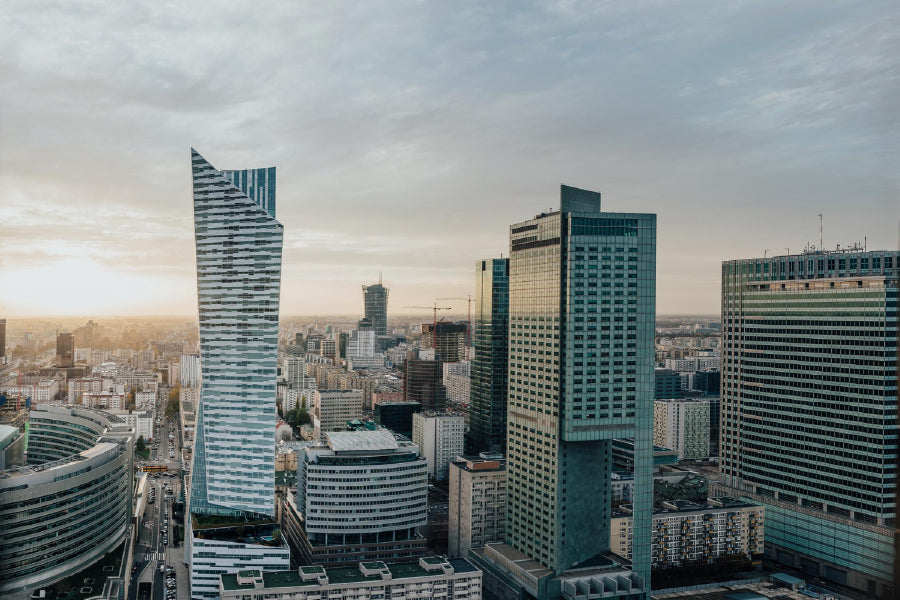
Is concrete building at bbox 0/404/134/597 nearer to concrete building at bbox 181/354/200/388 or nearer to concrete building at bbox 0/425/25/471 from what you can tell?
concrete building at bbox 0/425/25/471

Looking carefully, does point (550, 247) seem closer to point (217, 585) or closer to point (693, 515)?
point (693, 515)

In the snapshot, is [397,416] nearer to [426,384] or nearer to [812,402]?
[426,384]

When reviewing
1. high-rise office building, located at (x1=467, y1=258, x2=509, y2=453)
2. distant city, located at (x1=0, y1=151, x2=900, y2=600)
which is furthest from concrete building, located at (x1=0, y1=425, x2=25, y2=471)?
high-rise office building, located at (x1=467, y1=258, x2=509, y2=453)

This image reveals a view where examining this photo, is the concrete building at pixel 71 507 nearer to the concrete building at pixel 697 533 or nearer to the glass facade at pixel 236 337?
the glass facade at pixel 236 337

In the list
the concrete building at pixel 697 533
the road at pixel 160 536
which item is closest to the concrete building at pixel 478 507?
the concrete building at pixel 697 533

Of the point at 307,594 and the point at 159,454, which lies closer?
the point at 307,594

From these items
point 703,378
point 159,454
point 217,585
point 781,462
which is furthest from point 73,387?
point 703,378

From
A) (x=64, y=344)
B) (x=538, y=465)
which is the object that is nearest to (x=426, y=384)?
(x=538, y=465)
